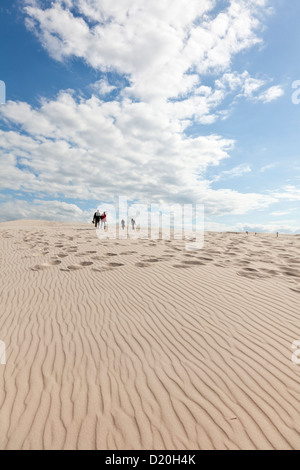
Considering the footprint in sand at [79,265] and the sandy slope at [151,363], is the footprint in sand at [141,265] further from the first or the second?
the footprint in sand at [79,265]

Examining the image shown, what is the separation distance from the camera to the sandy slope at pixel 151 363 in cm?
265

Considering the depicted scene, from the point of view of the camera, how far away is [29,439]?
262cm

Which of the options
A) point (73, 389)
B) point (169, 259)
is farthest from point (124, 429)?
point (169, 259)

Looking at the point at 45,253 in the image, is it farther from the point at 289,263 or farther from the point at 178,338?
the point at 289,263

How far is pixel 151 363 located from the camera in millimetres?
3740

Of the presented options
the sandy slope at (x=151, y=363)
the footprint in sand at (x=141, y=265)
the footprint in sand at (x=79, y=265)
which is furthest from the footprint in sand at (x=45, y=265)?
the footprint in sand at (x=141, y=265)

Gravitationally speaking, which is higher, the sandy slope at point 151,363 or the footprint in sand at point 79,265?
the footprint in sand at point 79,265

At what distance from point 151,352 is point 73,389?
1328 mm

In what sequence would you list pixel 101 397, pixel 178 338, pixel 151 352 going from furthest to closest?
pixel 178 338 < pixel 151 352 < pixel 101 397

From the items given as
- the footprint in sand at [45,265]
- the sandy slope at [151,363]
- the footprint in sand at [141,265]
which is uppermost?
the footprint in sand at [141,265]

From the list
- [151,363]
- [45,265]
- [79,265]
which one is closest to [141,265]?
[79,265]

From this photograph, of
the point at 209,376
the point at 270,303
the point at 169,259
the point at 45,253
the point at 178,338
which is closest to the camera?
the point at 209,376

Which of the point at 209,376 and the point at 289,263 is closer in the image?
the point at 209,376

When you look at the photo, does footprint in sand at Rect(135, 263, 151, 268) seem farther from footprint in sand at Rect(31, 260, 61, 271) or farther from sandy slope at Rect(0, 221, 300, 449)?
footprint in sand at Rect(31, 260, 61, 271)
